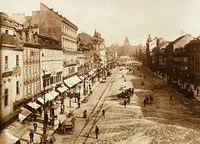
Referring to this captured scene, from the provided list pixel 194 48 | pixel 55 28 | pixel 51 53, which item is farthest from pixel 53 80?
pixel 194 48

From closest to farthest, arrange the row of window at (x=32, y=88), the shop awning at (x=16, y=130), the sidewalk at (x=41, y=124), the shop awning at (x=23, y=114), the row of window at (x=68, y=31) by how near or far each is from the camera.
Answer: the shop awning at (x=16, y=130)
the sidewalk at (x=41, y=124)
the shop awning at (x=23, y=114)
the row of window at (x=32, y=88)
the row of window at (x=68, y=31)

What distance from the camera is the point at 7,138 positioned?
2308 centimetres

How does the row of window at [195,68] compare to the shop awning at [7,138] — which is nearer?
the shop awning at [7,138]

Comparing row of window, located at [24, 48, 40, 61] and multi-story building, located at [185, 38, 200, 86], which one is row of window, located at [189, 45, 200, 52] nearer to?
multi-story building, located at [185, 38, 200, 86]

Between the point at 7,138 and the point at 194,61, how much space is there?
60.0m

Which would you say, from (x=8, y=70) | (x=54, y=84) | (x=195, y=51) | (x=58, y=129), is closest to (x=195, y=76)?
(x=195, y=51)

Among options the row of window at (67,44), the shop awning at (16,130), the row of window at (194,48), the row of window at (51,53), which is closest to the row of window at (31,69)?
the row of window at (51,53)

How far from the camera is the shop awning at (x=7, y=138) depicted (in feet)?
73.2

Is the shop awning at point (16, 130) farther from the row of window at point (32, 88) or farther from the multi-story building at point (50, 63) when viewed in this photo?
the multi-story building at point (50, 63)

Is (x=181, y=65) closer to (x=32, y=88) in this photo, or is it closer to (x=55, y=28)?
(x=55, y=28)

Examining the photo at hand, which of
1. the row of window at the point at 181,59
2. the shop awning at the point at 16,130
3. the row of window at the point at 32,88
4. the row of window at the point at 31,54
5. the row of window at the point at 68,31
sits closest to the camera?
the shop awning at the point at 16,130

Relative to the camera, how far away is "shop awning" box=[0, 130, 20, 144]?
22317 millimetres

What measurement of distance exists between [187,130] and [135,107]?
15.1 meters

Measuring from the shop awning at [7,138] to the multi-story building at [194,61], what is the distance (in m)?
53.0
